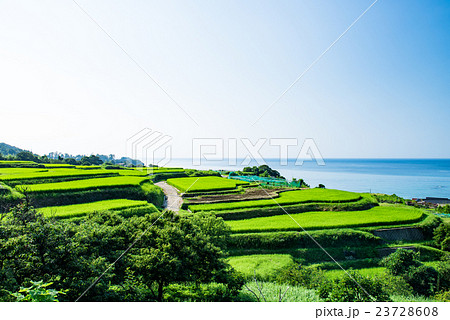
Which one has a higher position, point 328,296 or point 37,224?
point 37,224

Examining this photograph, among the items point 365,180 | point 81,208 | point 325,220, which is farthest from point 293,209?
point 365,180

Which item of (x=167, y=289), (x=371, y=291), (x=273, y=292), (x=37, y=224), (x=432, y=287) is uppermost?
(x=37, y=224)

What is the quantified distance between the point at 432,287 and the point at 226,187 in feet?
55.9

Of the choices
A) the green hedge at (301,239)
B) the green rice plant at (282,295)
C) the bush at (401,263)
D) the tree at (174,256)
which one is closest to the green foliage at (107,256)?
the tree at (174,256)

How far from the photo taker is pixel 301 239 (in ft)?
42.1

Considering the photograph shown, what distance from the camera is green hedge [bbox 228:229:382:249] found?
12531mm

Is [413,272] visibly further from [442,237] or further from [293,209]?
[293,209]

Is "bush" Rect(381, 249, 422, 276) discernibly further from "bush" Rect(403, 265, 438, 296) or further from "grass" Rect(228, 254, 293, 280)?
"grass" Rect(228, 254, 293, 280)

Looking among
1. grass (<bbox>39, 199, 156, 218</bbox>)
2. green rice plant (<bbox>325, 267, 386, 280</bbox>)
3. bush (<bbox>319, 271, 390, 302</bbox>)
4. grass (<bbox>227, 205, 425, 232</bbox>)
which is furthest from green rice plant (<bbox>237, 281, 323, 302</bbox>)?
grass (<bbox>39, 199, 156, 218</bbox>)

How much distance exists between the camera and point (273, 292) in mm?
6984

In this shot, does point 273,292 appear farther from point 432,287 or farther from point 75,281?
point 432,287

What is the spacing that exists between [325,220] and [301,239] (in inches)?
139

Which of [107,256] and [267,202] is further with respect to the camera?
[267,202]

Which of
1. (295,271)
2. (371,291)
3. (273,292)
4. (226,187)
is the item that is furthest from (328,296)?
(226,187)
